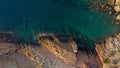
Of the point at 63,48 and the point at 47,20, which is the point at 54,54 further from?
the point at 47,20

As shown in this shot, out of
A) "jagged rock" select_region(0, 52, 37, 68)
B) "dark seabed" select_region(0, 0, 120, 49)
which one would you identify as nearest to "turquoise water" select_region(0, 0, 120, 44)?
"dark seabed" select_region(0, 0, 120, 49)

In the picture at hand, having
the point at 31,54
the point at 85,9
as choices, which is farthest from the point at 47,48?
the point at 85,9

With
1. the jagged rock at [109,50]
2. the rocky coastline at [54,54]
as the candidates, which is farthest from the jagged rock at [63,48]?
the jagged rock at [109,50]

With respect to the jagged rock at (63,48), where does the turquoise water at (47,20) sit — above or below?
above

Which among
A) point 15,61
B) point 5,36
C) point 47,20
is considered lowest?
point 15,61

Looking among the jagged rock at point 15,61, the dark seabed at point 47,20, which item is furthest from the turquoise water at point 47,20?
the jagged rock at point 15,61

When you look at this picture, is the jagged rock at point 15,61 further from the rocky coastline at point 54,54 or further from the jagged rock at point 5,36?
the jagged rock at point 5,36

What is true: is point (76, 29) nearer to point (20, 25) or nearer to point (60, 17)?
point (60, 17)

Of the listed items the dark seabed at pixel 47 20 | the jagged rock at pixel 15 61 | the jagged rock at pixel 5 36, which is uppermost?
the dark seabed at pixel 47 20

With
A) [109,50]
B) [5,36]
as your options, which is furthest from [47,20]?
[109,50]
